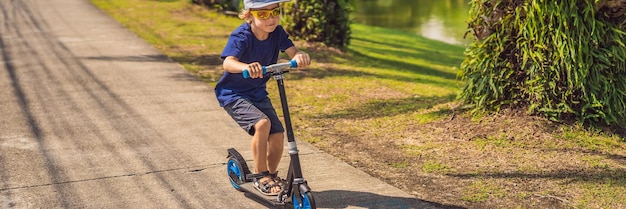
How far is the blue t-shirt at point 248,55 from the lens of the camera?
18.7 ft

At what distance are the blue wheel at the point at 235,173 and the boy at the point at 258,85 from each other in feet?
0.70

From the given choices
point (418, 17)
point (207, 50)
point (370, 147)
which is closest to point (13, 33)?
point (207, 50)

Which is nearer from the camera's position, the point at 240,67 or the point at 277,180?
the point at 240,67

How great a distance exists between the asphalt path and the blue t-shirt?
740 millimetres

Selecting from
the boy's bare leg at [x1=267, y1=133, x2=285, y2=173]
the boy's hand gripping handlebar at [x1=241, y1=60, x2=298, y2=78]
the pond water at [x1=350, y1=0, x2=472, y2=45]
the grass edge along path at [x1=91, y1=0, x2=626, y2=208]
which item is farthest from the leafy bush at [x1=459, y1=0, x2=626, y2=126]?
the pond water at [x1=350, y1=0, x2=472, y2=45]

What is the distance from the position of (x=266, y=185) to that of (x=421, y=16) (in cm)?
2056

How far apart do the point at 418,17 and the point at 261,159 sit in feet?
66.4

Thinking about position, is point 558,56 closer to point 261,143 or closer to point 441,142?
point 441,142

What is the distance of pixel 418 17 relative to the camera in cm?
2561

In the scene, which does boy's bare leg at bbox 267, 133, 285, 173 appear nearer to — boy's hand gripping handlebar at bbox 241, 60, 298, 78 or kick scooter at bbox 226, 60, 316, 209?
kick scooter at bbox 226, 60, 316, 209

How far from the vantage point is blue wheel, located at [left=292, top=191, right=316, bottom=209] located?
5.23 metres

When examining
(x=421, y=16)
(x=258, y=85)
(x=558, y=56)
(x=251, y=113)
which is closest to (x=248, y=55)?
(x=258, y=85)

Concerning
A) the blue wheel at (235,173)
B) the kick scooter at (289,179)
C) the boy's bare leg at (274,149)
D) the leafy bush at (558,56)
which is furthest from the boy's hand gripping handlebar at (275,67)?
the leafy bush at (558,56)

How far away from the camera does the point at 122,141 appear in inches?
304
